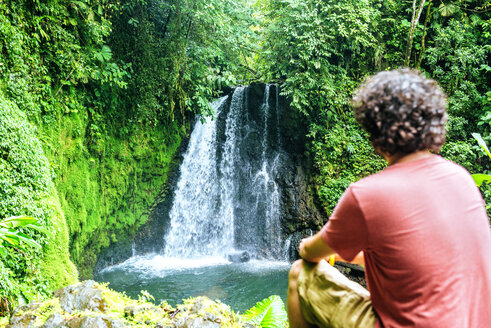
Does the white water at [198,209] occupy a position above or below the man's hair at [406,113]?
below

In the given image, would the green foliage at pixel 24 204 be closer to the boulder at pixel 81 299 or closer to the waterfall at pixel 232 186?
the boulder at pixel 81 299

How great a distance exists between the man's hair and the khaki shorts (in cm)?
65

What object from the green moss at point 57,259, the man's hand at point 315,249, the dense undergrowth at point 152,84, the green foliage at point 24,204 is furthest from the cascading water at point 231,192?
the man's hand at point 315,249

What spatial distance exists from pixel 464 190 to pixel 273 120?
8368 mm

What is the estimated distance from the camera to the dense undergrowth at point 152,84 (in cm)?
411

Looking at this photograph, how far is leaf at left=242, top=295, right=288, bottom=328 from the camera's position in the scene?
262cm

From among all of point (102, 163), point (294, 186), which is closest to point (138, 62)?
point (102, 163)

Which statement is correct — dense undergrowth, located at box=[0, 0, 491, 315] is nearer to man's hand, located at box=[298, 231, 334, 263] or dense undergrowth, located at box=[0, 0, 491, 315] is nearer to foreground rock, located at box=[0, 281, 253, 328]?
foreground rock, located at box=[0, 281, 253, 328]

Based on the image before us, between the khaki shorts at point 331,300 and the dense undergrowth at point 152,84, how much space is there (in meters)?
3.16

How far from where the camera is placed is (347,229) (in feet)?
3.65

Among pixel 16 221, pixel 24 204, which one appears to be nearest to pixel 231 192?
pixel 24 204

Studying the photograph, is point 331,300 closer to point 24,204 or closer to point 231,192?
point 24,204

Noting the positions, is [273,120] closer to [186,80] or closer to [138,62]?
[186,80]

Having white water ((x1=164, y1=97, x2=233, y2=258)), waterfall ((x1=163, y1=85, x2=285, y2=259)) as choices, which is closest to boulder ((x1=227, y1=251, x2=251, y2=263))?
waterfall ((x1=163, y1=85, x2=285, y2=259))
